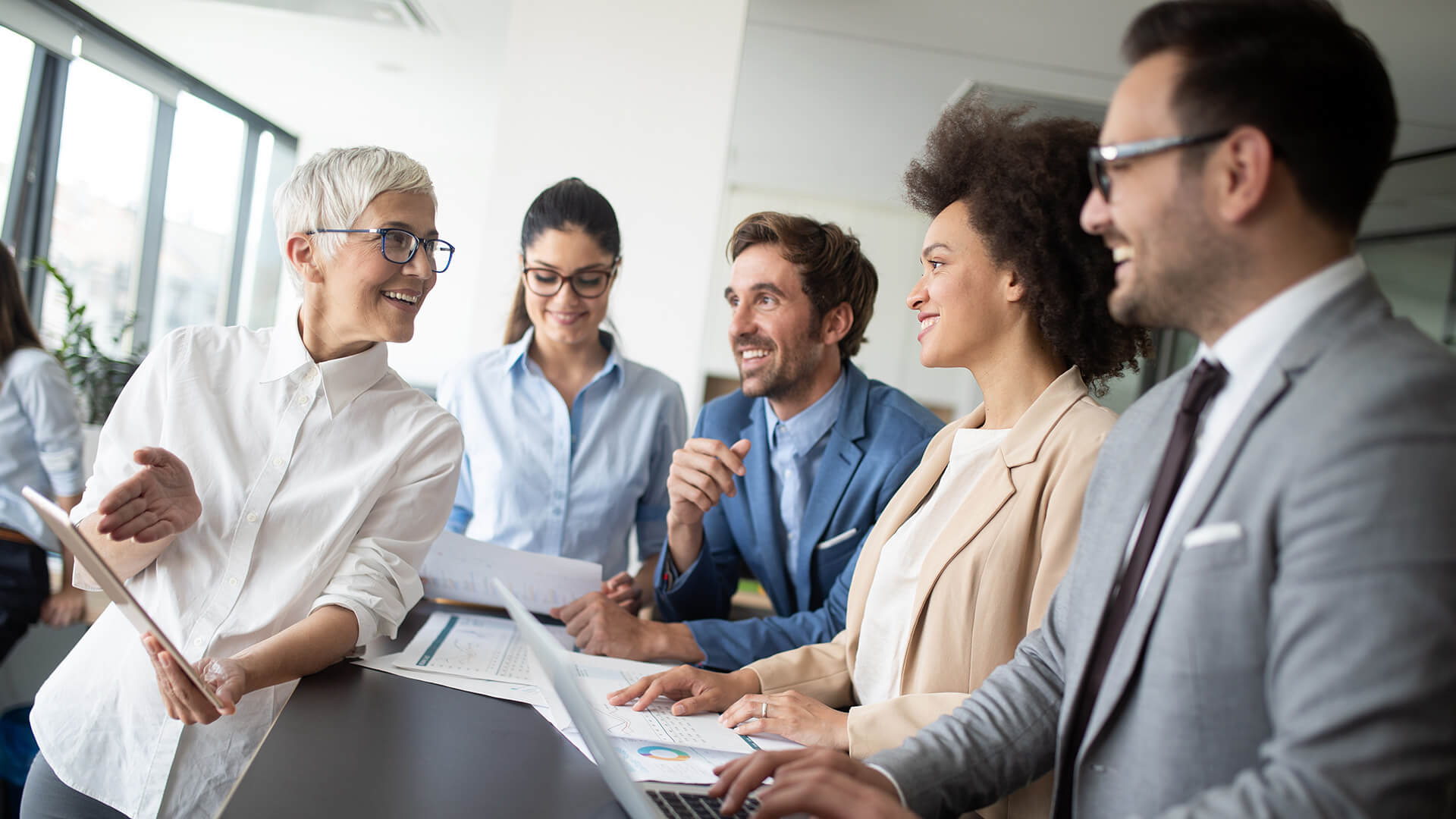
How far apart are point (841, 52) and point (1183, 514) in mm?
4371

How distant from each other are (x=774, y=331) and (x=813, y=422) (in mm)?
247

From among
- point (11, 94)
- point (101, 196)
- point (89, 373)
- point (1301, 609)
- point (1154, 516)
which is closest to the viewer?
point (1301, 609)

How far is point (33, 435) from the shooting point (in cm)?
345

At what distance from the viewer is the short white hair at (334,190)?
5.32ft

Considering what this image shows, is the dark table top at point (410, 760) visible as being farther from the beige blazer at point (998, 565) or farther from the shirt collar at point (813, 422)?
the shirt collar at point (813, 422)

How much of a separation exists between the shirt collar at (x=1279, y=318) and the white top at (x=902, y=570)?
59 centimetres

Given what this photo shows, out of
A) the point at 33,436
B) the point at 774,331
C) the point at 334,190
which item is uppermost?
the point at 334,190

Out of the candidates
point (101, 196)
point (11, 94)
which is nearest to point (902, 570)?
point (11, 94)

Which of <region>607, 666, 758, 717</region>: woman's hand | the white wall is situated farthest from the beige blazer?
the white wall

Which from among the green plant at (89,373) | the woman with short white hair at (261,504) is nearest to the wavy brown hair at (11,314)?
the green plant at (89,373)

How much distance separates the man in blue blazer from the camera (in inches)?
71.6

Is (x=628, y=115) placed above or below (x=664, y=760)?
above

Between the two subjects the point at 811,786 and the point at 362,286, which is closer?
the point at 811,786

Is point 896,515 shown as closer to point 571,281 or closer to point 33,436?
point 571,281
